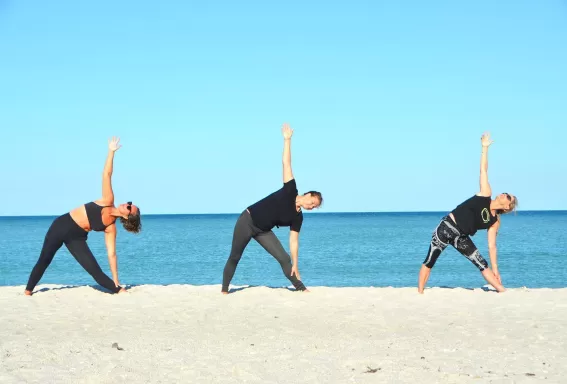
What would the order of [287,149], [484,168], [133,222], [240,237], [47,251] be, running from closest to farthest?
[287,149] < [133,222] < [484,168] < [240,237] < [47,251]

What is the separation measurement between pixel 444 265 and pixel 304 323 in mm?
17122

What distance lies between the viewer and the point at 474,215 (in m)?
10.0

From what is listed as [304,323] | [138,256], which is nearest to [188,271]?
[138,256]

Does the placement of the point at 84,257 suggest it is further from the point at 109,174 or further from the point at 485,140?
the point at 485,140

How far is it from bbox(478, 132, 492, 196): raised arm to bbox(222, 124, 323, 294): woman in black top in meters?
2.44

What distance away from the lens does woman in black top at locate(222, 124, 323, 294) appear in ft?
31.7

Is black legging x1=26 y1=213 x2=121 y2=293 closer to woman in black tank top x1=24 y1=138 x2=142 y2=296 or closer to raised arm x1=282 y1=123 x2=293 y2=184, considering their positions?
woman in black tank top x1=24 y1=138 x2=142 y2=296

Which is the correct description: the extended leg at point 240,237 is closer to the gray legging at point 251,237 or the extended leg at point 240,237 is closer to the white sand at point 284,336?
the gray legging at point 251,237

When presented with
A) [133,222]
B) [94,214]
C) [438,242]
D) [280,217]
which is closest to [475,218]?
[438,242]

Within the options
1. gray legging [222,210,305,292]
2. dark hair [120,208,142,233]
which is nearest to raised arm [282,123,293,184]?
gray legging [222,210,305,292]

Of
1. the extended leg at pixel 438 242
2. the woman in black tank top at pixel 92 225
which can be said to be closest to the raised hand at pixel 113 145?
the woman in black tank top at pixel 92 225

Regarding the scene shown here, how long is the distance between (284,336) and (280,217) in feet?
8.66

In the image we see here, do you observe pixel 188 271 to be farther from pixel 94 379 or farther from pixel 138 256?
pixel 94 379

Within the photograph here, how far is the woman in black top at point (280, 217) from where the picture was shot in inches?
381
